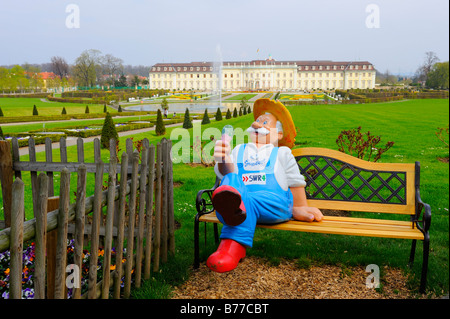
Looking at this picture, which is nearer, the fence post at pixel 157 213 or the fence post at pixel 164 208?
the fence post at pixel 157 213

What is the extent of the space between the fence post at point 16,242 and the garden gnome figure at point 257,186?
1.27m

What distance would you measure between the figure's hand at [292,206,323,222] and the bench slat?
4 centimetres

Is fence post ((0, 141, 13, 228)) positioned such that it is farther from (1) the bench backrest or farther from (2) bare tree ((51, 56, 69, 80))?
(2) bare tree ((51, 56, 69, 80))

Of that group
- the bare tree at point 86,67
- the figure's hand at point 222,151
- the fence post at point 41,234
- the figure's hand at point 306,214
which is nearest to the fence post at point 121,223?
the fence post at point 41,234

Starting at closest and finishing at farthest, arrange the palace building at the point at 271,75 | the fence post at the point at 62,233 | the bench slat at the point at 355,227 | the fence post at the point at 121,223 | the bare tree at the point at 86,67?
the fence post at the point at 62,233 → the fence post at the point at 121,223 → the bench slat at the point at 355,227 → the bare tree at the point at 86,67 → the palace building at the point at 271,75

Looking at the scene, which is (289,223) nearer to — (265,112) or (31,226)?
(265,112)

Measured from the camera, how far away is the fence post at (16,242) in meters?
1.53

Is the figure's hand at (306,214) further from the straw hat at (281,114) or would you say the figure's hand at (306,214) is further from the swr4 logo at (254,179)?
the straw hat at (281,114)

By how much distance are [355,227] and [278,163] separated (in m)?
0.78

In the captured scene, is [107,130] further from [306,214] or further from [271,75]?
[271,75]

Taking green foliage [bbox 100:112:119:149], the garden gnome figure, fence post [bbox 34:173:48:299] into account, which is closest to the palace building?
green foliage [bbox 100:112:119:149]

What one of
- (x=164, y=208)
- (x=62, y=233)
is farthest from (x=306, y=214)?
(x=62, y=233)

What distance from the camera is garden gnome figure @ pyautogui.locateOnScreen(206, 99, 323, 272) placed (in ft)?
8.93

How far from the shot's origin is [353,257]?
3.20 meters
